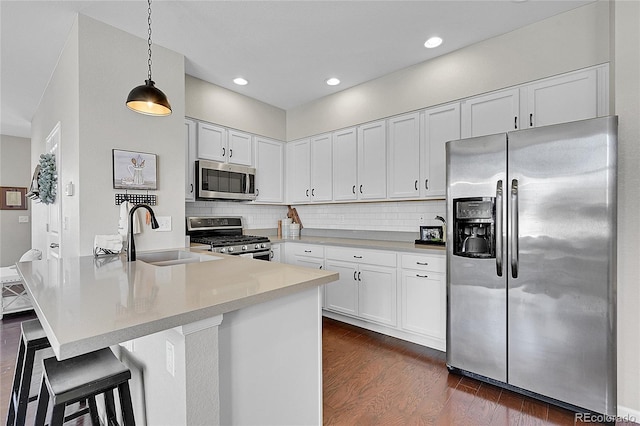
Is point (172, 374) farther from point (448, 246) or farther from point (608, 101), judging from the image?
point (608, 101)

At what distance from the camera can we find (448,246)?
8.11 feet

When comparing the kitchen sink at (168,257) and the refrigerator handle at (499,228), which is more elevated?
the refrigerator handle at (499,228)

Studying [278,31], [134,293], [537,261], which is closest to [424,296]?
[537,261]

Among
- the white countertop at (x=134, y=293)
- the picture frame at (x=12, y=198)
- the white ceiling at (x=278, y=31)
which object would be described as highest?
the white ceiling at (x=278, y=31)

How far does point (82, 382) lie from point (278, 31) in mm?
2706

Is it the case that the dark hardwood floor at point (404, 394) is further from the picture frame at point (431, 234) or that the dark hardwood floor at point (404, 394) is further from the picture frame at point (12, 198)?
the picture frame at point (12, 198)

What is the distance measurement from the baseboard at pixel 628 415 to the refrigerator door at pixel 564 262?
18 cm

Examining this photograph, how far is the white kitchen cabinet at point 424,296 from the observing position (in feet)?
9.08

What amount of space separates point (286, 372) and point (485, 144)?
2013 mm

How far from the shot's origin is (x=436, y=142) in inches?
123

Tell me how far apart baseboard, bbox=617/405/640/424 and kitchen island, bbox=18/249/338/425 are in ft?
6.19

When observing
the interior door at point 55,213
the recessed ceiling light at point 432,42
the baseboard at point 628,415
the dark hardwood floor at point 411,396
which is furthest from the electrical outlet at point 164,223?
the baseboard at point 628,415

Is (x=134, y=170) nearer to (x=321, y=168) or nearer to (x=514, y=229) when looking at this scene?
(x=321, y=168)

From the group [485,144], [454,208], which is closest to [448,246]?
[454,208]
